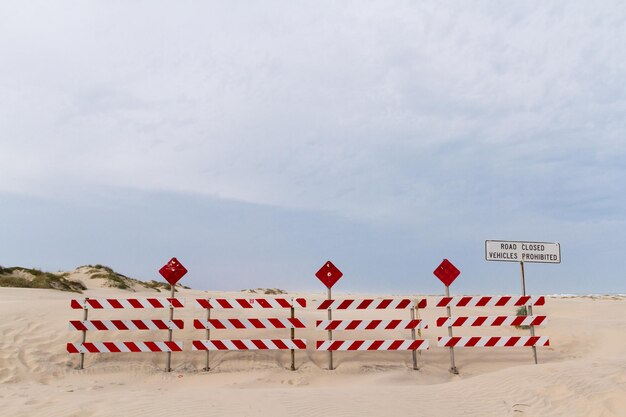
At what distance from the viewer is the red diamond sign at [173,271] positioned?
11.1 m

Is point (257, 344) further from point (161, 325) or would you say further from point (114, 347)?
point (114, 347)

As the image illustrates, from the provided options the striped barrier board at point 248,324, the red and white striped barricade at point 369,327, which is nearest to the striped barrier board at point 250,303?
the striped barrier board at point 248,324

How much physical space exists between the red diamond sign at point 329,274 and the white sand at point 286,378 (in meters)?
1.68

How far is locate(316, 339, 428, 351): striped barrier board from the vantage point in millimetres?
10586

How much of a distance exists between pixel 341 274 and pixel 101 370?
18.4ft

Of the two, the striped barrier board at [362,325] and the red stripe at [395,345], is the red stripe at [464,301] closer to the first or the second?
the striped barrier board at [362,325]

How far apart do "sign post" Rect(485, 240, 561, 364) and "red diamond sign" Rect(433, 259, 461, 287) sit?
126cm

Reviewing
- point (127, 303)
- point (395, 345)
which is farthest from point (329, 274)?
point (127, 303)

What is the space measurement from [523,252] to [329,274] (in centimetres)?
525

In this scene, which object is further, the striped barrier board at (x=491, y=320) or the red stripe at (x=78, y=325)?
the striped barrier board at (x=491, y=320)

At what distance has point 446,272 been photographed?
38.2 feet

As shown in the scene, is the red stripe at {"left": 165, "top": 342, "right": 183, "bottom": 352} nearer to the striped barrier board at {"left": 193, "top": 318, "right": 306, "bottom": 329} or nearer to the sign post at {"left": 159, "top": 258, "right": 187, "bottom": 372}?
the striped barrier board at {"left": 193, "top": 318, "right": 306, "bottom": 329}

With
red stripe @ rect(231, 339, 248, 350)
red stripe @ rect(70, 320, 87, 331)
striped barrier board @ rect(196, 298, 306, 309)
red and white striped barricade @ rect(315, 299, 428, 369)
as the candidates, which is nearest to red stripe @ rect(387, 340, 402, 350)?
red and white striped barricade @ rect(315, 299, 428, 369)

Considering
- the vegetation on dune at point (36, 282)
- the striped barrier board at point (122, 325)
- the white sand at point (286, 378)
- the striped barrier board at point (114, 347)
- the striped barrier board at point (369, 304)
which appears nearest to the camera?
the white sand at point (286, 378)
